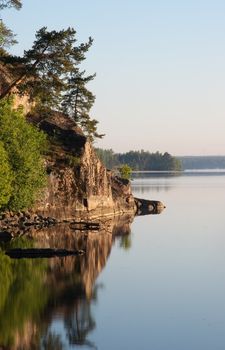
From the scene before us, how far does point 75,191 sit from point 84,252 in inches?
1318

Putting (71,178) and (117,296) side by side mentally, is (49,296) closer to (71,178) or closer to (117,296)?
(117,296)

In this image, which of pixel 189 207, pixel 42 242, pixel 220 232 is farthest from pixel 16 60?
pixel 189 207

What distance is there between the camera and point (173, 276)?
153ft

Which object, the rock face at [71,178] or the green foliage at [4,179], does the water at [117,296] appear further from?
the rock face at [71,178]

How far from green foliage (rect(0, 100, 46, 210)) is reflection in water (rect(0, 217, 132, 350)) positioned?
12098 mm

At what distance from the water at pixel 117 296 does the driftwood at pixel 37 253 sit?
153 centimetres

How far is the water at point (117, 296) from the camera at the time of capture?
101 ft

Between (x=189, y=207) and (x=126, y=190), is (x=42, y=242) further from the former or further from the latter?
(x=189, y=207)

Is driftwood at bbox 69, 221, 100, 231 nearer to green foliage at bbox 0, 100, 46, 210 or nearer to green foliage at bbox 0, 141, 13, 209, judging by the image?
green foliage at bbox 0, 100, 46, 210

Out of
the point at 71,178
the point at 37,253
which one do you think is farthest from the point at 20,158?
the point at 37,253

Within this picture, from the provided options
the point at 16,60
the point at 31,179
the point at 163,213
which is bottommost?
the point at 163,213

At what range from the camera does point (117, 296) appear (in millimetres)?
39719

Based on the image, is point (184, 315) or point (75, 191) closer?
point (184, 315)

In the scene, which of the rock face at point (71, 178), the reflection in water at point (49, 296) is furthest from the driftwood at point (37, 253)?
the rock face at point (71, 178)
